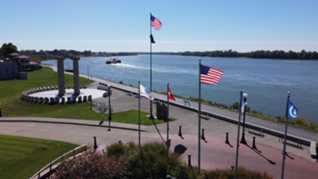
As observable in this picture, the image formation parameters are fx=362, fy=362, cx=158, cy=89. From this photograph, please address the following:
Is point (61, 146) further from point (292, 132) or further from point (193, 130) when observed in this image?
point (292, 132)

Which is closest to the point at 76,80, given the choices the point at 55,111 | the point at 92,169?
the point at 55,111

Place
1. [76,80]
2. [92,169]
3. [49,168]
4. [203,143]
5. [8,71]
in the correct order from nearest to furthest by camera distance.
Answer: [92,169] → [49,168] → [203,143] → [76,80] → [8,71]

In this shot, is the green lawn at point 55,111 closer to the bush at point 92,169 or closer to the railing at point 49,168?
the railing at point 49,168

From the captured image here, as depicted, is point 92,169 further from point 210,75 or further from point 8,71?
point 8,71

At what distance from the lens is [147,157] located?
1584 centimetres

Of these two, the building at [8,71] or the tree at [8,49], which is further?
the tree at [8,49]

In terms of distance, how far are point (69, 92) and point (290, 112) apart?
3595cm

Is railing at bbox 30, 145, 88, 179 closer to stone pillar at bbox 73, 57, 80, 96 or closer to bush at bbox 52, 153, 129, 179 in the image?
bush at bbox 52, 153, 129, 179

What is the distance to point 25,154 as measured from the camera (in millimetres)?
20172

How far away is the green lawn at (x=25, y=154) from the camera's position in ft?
57.4

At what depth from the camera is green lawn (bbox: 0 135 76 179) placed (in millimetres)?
17509

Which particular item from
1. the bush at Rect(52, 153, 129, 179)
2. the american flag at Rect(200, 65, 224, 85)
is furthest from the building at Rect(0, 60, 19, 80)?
the american flag at Rect(200, 65, 224, 85)

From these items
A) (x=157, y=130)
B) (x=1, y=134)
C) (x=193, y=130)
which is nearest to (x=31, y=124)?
(x=1, y=134)


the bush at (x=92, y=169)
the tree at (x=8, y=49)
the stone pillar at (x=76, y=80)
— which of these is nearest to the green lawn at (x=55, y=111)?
the stone pillar at (x=76, y=80)
